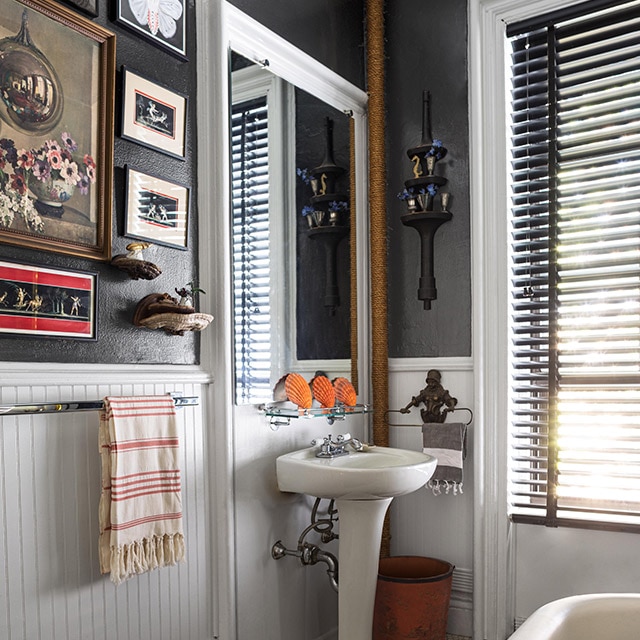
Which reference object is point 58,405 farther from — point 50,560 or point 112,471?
point 50,560

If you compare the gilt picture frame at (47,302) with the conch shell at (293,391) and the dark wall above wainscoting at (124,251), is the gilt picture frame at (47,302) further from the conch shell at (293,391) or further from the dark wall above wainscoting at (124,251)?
the conch shell at (293,391)

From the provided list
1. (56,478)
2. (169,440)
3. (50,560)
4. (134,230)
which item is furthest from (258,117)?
(50,560)

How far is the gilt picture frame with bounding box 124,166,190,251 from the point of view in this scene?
213 centimetres

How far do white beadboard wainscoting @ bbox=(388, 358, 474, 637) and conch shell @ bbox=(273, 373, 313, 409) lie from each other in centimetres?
Answer: 65

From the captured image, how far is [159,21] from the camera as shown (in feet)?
7.40

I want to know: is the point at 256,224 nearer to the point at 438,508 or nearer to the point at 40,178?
the point at 40,178

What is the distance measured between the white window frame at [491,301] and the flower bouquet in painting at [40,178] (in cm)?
160

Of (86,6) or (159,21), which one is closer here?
(86,6)

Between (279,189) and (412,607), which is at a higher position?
(279,189)

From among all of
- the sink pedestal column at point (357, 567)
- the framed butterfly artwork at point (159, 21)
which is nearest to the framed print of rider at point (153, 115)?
the framed butterfly artwork at point (159, 21)

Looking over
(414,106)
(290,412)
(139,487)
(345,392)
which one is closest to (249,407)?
(290,412)

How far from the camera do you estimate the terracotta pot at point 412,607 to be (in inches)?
102

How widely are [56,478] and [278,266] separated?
1.17 m

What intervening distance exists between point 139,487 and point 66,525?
0.69 ft
